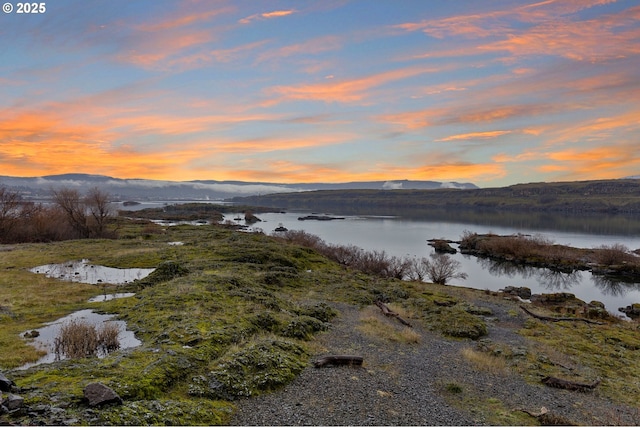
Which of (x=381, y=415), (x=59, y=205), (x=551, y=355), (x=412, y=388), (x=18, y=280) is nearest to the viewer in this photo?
(x=381, y=415)

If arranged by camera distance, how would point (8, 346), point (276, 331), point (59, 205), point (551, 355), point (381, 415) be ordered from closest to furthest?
point (381, 415), point (8, 346), point (276, 331), point (551, 355), point (59, 205)

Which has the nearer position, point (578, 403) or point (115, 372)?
point (115, 372)

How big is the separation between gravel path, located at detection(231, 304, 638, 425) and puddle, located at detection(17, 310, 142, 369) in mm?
7882

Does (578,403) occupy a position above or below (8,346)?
below

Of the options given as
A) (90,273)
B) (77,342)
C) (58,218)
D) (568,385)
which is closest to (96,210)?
(58,218)

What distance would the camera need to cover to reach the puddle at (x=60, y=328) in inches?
580

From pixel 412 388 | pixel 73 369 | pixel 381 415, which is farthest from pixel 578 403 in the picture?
pixel 73 369

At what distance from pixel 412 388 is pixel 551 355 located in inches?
495

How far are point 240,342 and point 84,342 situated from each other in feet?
20.6

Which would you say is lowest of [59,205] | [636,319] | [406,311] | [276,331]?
[636,319]

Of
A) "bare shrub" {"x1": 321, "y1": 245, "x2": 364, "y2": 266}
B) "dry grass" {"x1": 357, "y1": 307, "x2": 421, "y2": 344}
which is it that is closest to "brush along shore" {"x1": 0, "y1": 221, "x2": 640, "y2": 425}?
"dry grass" {"x1": 357, "y1": 307, "x2": 421, "y2": 344}

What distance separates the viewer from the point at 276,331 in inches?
749

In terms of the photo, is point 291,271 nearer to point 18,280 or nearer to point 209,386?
point 18,280

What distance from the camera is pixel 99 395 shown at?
9.73m
